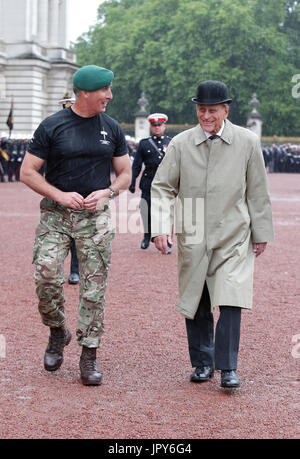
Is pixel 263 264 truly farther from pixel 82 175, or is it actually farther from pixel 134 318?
pixel 82 175

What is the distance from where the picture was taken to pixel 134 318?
23.4 feet

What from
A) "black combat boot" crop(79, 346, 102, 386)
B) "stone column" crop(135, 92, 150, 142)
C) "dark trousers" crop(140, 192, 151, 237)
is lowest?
"black combat boot" crop(79, 346, 102, 386)

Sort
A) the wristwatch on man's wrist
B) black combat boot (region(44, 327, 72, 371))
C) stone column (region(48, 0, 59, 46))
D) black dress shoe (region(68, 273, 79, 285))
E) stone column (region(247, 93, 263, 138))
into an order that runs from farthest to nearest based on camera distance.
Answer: stone column (region(247, 93, 263, 138)) < stone column (region(48, 0, 59, 46)) < black dress shoe (region(68, 273, 79, 285)) < black combat boot (region(44, 327, 72, 371)) < the wristwatch on man's wrist

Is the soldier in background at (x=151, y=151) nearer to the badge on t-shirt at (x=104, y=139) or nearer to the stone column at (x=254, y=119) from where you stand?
the badge on t-shirt at (x=104, y=139)

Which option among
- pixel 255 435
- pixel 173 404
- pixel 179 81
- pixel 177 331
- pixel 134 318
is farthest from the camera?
pixel 179 81

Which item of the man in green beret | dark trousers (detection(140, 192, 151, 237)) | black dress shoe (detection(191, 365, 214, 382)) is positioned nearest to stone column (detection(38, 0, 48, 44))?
dark trousers (detection(140, 192, 151, 237))

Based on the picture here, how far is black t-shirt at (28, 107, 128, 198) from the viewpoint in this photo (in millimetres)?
5059

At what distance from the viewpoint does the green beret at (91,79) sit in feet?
16.5

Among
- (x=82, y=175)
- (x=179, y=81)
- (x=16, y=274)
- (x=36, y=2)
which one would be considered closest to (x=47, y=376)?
(x=82, y=175)

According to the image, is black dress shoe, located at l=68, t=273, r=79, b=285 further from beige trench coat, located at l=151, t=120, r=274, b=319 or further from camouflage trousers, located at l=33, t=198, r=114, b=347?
beige trench coat, located at l=151, t=120, r=274, b=319

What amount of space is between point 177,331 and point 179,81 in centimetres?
5076

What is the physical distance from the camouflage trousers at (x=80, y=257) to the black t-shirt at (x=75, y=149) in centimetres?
17

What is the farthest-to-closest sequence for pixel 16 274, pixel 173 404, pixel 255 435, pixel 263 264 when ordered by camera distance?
pixel 263 264, pixel 16 274, pixel 173 404, pixel 255 435

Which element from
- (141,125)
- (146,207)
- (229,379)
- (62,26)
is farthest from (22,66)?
(229,379)
